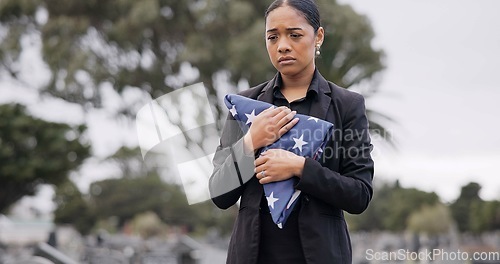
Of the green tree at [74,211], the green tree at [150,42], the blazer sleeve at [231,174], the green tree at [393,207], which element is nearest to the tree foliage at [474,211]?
the green tree at [393,207]

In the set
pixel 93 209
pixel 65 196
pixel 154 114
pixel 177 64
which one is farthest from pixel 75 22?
pixel 93 209

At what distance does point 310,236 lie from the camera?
1.67 metres

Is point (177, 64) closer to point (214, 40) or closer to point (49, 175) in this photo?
point (214, 40)

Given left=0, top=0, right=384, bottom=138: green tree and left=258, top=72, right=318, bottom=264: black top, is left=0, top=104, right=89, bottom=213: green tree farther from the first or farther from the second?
left=258, top=72, right=318, bottom=264: black top

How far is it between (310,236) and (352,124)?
1.08 feet

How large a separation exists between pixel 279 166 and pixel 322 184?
11cm

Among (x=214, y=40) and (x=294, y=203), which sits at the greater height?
(x=214, y=40)

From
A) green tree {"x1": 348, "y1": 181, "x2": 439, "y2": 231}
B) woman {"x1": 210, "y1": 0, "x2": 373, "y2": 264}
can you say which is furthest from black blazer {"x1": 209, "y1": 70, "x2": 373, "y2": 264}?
green tree {"x1": 348, "y1": 181, "x2": 439, "y2": 231}

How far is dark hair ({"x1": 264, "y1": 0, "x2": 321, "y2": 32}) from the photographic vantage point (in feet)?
5.98

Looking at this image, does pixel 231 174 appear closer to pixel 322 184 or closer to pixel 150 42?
pixel 322 184

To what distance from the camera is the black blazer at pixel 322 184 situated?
167 cm

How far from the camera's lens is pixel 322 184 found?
65.6 inches

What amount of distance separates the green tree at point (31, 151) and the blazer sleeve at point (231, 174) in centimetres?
2111

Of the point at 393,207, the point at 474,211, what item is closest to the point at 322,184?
the point at 474,211
